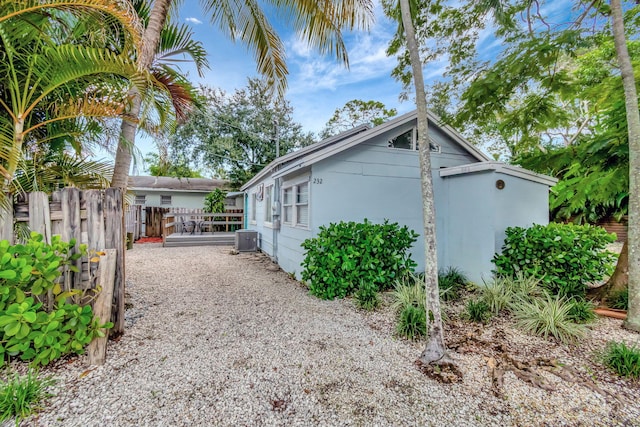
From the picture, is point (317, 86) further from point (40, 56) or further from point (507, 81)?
point (40, 56)

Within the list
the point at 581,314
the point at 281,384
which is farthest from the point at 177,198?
the point at 581,314

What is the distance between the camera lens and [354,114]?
67.3 feet

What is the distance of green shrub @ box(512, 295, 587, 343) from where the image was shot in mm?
3490

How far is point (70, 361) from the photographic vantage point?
9.27ft

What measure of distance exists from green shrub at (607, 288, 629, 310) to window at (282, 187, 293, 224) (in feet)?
21.3

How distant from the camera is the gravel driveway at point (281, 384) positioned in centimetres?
216

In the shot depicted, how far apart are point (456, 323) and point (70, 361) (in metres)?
4.83

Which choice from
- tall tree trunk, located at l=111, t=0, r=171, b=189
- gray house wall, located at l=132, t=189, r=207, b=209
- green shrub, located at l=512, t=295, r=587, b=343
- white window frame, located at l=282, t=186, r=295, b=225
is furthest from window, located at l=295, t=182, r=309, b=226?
gray house wall, located at l=132, t=189, r=207, b=209

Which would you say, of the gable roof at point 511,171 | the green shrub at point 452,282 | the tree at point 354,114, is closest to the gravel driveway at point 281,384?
the green shrub at point 452,282

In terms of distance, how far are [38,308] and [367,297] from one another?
426 cm

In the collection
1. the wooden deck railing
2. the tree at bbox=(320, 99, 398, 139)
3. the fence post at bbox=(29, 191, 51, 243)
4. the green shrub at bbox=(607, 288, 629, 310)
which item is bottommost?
the green shrub at bbox=(607, 288, 629, 310)

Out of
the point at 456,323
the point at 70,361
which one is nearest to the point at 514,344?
the point at 456,323

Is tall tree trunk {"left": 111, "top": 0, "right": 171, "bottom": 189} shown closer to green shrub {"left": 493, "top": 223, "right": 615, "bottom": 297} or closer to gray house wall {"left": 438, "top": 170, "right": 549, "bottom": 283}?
gray house wall {"left": 438, "top": 170, "right": 549, "bottom": 283}

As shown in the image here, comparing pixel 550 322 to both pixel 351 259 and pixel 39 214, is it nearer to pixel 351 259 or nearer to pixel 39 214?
pixel 351 259
